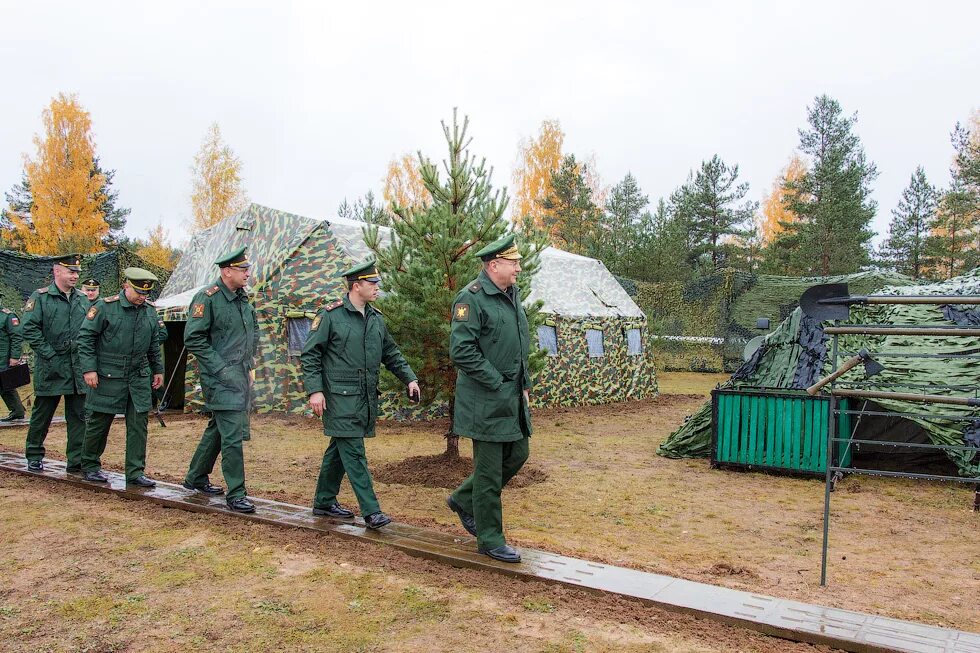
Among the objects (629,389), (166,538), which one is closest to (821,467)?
(166,538)

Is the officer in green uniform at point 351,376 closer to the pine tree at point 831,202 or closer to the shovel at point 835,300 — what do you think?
the shovel at point 835,300

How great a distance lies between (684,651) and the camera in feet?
11.0

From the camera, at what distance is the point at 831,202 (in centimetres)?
2584

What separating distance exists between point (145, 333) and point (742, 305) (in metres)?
22.6

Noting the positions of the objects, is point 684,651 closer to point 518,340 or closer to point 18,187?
point 518,340

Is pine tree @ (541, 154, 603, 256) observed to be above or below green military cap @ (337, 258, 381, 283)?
above

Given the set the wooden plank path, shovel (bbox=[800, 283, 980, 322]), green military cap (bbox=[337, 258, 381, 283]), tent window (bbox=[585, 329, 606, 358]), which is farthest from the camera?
tent window (bbox=[585, 329, 606, 358])

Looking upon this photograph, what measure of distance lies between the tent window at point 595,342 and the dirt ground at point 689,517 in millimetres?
5478

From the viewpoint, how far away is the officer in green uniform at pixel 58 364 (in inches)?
279

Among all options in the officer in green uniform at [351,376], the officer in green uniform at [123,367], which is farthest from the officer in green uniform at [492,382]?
the officer in green uniform at [123,367]

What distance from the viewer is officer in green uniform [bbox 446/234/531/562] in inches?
177

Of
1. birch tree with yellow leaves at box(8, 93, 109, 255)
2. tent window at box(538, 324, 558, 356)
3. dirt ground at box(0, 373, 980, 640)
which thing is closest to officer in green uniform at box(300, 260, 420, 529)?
dirt ground at box(0, 373, 980, 640)

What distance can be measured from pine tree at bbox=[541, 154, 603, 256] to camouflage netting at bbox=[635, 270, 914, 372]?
6.15 meters

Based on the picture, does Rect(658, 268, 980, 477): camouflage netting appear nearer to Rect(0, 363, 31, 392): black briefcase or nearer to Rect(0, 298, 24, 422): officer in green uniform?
Rect(0, 363, 31, 392): black briefcase
